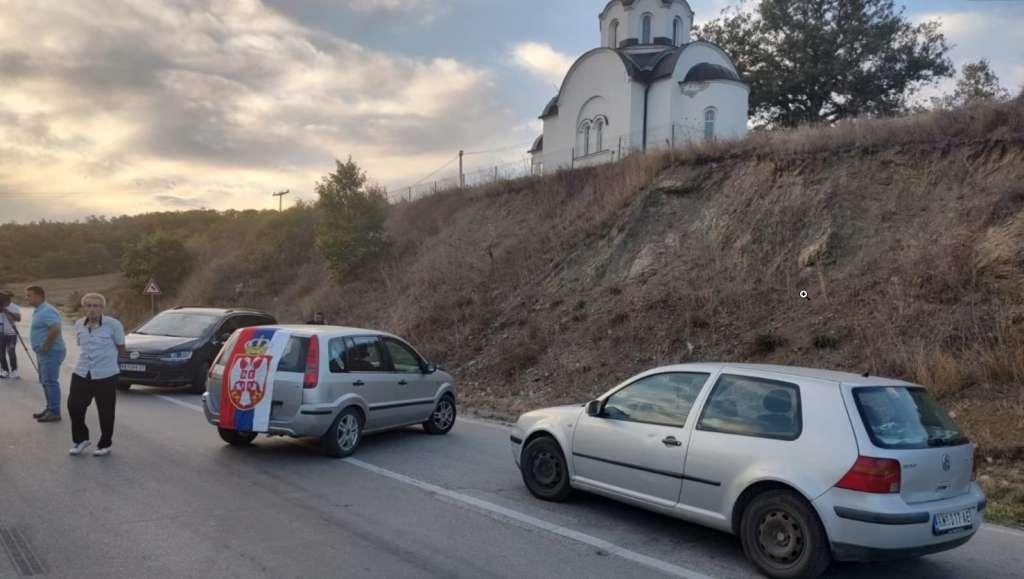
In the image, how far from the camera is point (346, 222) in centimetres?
3069

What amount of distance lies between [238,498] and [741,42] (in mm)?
43838

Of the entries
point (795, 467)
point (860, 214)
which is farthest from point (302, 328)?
point (860, 214)

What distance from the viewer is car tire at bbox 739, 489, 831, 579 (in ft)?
16.6

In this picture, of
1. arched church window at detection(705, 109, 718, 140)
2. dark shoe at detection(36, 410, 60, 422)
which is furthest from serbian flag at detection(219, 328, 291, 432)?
arched church window at detection(705, 109, 718, 140)

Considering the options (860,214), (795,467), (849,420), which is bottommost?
(795,467)

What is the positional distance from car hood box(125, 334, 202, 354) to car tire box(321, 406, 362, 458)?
6280 millimetres

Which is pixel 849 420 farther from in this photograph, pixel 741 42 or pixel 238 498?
pixel 741 42

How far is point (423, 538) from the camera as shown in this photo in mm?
5789

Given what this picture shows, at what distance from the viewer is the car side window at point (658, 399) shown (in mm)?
6121

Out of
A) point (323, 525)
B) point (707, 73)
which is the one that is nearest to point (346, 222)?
point (707, 73)

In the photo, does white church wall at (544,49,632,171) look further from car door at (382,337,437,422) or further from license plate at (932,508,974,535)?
license plate at (932,508,974,535)

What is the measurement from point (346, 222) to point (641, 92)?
50.5 feet

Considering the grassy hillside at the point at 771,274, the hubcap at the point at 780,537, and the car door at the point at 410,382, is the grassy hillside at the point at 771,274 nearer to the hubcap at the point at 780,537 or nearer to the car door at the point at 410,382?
the car door at the point at 410,382

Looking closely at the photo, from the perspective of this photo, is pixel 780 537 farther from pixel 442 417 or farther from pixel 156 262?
pixel 156 262
